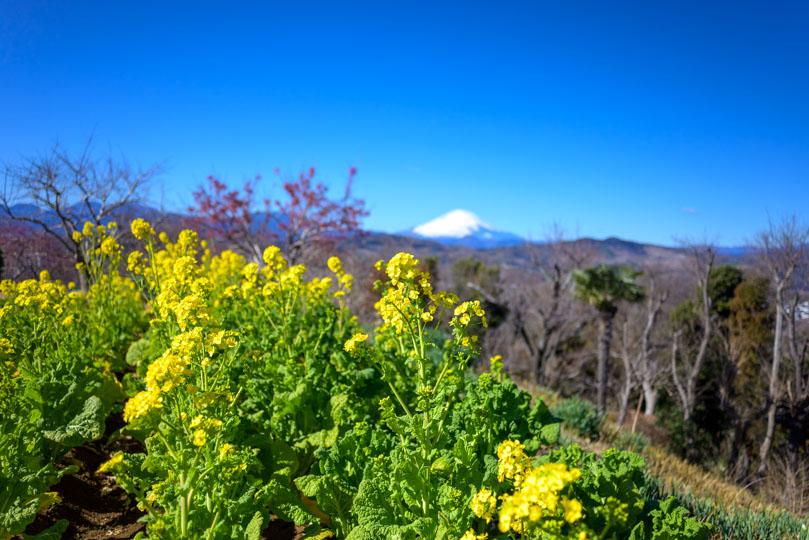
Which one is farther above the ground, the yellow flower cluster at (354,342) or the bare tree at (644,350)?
the yellow flower cluster at (354,342)

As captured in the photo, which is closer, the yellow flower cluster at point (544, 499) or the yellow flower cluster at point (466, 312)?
the yellow flower cluster at point (544, 499)

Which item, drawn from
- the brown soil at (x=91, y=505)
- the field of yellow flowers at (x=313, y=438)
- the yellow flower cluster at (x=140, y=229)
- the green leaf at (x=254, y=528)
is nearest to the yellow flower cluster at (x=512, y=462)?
the field of yellow flowers at (x=313, y=438)

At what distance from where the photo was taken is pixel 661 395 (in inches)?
932

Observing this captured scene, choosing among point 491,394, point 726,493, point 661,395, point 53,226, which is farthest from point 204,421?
point 661,395

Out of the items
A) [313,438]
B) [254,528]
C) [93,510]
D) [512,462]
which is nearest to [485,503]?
[512,462]

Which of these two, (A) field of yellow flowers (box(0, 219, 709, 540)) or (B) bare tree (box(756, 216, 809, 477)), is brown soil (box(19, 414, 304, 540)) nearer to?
→ (A) field of yellow flowers (box(0, 219, 709, 540))

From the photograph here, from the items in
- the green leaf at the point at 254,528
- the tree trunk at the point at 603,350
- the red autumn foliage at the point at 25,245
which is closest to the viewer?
the green leaf at the point at 254,528

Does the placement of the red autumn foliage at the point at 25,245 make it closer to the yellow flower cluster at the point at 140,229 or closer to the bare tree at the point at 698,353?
→ the yellow flower cluster at the point at 140,229

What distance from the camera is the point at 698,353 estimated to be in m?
19.5

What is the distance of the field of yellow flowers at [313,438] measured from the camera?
2.03 m

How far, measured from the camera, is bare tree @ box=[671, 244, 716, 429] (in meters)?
18.1

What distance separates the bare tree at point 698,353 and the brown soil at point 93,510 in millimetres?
19387

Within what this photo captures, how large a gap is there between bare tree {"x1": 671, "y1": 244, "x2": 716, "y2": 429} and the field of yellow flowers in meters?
18.1

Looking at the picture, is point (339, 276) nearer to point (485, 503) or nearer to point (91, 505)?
point (91, 505)
